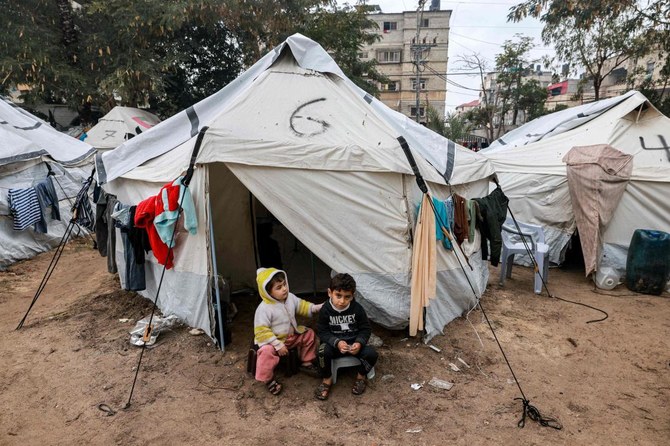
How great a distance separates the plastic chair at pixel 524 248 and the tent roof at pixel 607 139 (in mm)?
1140

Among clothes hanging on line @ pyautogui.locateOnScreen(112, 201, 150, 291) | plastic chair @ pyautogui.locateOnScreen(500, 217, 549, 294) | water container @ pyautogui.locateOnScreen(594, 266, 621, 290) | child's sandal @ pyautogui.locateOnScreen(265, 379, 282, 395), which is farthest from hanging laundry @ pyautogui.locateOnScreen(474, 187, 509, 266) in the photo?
clothes hanging on line @ pyautogui.locateOnScreen(112, 201, 150, 291)

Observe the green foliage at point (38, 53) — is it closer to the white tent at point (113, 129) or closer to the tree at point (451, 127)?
the white tent at point (113, 129)

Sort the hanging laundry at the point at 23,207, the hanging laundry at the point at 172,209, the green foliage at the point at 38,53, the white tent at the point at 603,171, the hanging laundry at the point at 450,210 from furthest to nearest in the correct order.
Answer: the green foliage at the point at 38,53 → the hanging laundry at the point at 23,207 → the white tent at the point at 603,171 → the hanging laundry at the point at 450,210 → the hanging laundry at the point at 172,209

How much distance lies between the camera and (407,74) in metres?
34.2

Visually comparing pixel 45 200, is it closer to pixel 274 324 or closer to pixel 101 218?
pixel 101 218

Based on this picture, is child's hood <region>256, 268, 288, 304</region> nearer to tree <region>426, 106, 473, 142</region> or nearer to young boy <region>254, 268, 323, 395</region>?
young boy <region>254, 268, 323, 395</region>

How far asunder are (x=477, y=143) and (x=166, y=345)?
2251 cm

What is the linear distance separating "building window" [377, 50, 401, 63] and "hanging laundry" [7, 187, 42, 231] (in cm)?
3192

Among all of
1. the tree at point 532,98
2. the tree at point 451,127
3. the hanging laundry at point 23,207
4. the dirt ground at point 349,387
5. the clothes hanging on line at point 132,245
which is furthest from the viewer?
the tree at point 532,98

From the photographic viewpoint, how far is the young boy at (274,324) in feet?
11.0

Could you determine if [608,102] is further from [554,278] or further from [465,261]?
[465,261]

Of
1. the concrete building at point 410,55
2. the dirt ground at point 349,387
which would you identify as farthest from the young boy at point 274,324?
the concrete building at point 410,55

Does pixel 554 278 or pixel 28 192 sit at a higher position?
pixel 28 192

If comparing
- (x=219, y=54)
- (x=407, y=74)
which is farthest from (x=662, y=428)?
(x=407, y=74)
